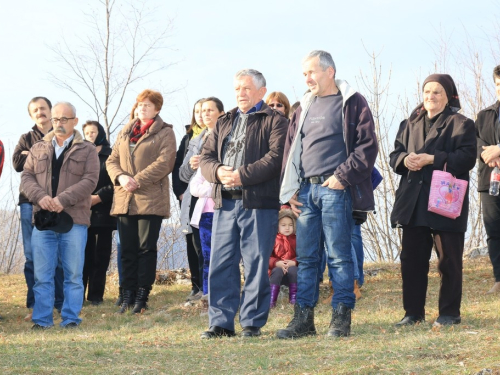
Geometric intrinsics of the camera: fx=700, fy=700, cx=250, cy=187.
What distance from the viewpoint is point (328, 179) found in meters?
5.85

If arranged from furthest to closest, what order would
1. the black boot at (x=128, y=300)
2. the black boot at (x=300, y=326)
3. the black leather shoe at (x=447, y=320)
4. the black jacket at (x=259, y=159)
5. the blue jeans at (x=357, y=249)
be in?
the black boot at (x=128, y=300) → the blue jeans at (x=357, y=249) → the black leather shoe at (x=447, y=320) → the black jacket at (x=259, y=159) → the black boot at (x=300, y=326)

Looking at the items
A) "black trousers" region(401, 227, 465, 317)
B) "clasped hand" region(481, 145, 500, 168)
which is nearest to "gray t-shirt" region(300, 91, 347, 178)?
"black trousers" region(401, 227, 465, 317)

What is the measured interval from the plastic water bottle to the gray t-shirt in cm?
235

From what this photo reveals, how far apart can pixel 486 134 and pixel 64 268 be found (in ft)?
16.7

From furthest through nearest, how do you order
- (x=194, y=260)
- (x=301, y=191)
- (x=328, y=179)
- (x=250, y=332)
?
(x=194, y=260)
(x=250, y=332)
(x=301, y=191)
(x=328, y=179)

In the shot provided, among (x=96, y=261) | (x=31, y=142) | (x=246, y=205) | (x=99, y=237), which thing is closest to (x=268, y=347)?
(x=246, y=205)

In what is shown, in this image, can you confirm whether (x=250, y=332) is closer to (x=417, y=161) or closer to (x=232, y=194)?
(x=232, y=194)

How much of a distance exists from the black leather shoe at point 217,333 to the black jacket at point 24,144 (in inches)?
168

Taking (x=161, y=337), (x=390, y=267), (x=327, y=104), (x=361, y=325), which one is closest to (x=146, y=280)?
(x=161, y=337)

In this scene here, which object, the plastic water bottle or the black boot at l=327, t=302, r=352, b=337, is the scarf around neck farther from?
the plastic water bottle

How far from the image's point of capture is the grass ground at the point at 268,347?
5020 mm

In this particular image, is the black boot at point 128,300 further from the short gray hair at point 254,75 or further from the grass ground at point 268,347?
the short gray hair at point 254,75

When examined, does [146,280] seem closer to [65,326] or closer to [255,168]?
[65,326]

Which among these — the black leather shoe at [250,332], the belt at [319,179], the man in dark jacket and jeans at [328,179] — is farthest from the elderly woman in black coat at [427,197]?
the black leather shoe at [250,332]
